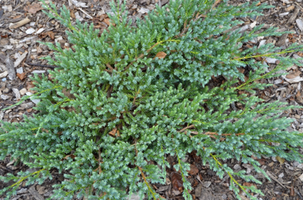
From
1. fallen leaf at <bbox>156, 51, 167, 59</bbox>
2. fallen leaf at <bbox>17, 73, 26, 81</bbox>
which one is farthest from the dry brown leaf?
fallen leaf at <bbox>156, 51, 167, 59</bbox>

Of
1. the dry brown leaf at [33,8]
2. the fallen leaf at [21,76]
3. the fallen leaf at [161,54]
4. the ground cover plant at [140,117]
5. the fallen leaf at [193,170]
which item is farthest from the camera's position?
the dry brown leaf at [33,8]

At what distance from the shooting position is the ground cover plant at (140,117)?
2.62m

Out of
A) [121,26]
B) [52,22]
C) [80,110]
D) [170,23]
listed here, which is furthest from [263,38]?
[52,22]

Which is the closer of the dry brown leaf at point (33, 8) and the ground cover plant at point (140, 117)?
the ground cover plant at point (140, 117)

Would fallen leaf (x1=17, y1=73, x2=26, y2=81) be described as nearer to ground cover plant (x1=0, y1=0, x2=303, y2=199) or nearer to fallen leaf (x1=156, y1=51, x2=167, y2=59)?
ground cover plant (x1=0, y1=0, x2=303, y2=199)

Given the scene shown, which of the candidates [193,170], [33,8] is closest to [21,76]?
[33,8]

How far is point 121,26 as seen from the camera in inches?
115

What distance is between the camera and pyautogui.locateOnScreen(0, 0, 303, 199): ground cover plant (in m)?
2.62

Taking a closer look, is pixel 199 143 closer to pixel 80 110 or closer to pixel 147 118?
pixel 147 118

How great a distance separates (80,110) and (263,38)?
123 inches

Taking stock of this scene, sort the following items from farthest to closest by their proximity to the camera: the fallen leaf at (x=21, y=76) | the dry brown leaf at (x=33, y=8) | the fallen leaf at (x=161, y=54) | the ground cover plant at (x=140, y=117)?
the dry brown leaf at (x=33, y=8)
the fallen leaf at (x=21, y=76)
the fallen leaf at (x=161, y=54)
the ground cover plant at (x=140, y=117)

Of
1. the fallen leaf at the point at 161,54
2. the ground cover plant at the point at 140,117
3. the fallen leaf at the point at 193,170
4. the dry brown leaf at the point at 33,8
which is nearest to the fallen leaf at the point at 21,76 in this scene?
the ground cover plant at the point at 140,117

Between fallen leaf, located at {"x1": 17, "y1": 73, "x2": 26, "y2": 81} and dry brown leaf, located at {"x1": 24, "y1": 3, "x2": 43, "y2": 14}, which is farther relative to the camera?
dry brown leaf, located at {"x1": 24, "y1": 3, "x2": 43, "y2": 14}

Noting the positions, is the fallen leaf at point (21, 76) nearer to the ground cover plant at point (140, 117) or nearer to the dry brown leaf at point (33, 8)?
the ground cover plant at point (140, 117)
